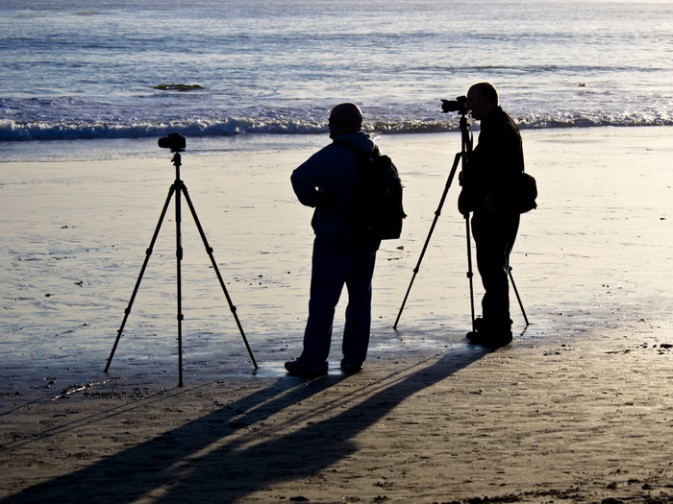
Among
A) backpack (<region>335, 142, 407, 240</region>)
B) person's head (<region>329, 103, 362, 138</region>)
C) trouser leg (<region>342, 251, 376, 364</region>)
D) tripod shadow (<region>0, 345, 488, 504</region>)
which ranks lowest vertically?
tripod shadow (<region>0, 345, 488, 504</region>)

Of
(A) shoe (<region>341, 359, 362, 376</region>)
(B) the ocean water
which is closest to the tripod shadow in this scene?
(A) shoe (<region>341, 359, 362, 376</region>)

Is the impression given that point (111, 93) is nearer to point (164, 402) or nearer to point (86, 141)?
point (86, 141)

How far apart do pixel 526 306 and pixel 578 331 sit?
778 millimetres

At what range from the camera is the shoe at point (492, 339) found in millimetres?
7102

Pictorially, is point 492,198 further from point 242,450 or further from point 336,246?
point 242,450

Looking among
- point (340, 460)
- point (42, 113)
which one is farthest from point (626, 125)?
point (340, 460)

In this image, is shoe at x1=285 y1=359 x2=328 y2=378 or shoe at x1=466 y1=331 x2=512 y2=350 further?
shoe at x1=466 y1=331 x2=512 y2=350

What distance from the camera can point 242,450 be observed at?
5145 mm

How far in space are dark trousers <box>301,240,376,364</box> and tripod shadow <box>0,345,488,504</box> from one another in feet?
0.68

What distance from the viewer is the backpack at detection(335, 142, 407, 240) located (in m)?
6.30

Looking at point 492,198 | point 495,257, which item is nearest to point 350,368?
point 495,257

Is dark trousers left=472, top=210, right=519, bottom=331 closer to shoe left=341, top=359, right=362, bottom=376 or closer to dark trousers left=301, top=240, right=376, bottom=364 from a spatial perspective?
dark trousers left=301, top=240, right=376, bottom=364

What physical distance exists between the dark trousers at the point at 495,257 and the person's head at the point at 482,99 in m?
0.59

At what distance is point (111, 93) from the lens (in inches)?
1187
